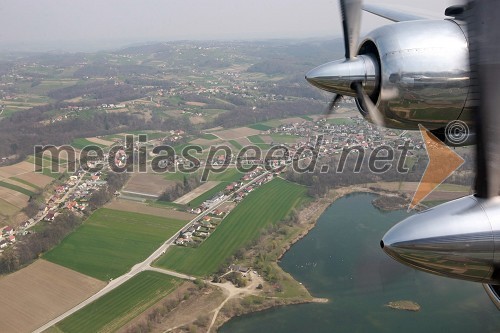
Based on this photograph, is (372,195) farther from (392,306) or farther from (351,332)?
(351,332)

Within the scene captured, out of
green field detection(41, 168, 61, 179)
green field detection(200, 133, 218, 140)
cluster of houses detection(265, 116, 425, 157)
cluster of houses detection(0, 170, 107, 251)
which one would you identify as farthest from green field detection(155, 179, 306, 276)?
green field detection(41, 168, 61, 179)

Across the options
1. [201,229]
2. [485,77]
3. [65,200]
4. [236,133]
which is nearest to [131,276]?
[201,229]

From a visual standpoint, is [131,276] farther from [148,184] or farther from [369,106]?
[369,106]

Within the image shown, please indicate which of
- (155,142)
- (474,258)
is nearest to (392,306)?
(474,258)

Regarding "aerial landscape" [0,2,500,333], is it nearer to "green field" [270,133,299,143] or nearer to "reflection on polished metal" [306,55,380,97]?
"reflection on polished metal" [306,55,380,97]

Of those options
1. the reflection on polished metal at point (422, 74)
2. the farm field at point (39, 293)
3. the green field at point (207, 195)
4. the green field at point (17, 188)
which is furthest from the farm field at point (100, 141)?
the reflection on polished metal at point (422, 74)

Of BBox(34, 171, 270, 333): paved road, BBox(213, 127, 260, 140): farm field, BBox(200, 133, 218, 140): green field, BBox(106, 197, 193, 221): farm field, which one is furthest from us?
BBox(213, 127, 260, 140): farm field
